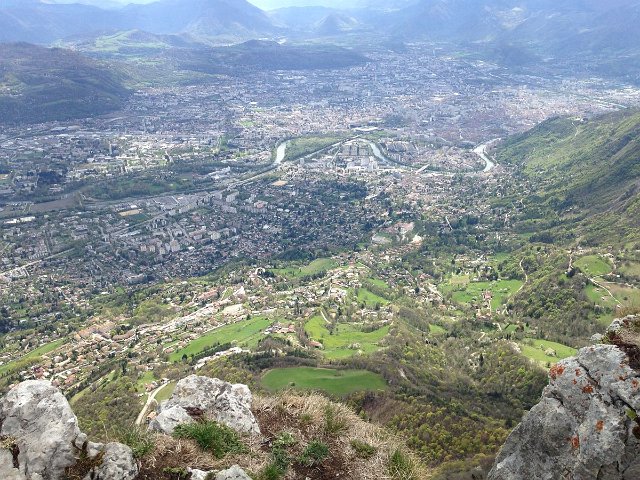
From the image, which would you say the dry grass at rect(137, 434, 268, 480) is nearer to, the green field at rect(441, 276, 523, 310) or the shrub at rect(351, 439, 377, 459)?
the shrub at rect(351, 439, 377, 459)

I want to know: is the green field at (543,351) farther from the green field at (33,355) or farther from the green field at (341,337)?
the green field at (33,355)

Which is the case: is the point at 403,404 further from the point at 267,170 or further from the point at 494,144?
the point at 494,144

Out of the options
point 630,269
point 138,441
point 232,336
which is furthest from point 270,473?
point 630,269

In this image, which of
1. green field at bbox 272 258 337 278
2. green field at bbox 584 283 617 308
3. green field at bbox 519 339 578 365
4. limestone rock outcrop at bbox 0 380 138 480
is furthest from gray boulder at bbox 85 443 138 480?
green field at bbox 272 258 337 278

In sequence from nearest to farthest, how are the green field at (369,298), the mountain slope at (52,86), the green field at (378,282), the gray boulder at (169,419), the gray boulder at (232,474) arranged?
the gray boulder at (232,474) < the gray boulder at (169,419) < the green field at (369,298) < the green field at (378,282) < the mountain slope at (52,86)

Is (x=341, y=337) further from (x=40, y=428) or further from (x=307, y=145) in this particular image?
(x=307, y=145)

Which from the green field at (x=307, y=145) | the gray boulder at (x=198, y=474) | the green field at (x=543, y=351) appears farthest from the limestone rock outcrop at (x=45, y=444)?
the green field at (x=307, y=145)

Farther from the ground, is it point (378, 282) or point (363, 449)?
point (363, 449)
